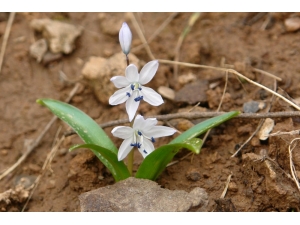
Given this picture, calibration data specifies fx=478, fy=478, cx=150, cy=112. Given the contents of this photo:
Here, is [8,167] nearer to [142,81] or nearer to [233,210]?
[142,81]

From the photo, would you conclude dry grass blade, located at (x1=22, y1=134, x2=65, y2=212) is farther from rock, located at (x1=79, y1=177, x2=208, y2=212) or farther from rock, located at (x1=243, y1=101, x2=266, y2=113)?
rock, located at (x1=243, y1=101, x2=266, y2=113)

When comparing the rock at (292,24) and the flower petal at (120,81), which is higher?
the flower petal at (120,81)

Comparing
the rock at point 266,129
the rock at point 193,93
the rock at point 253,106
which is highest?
the rock at point 193,93

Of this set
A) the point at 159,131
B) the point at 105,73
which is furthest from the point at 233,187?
the point at 105,73

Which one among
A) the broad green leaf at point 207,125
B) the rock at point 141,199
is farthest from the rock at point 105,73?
the rock at point 141,199

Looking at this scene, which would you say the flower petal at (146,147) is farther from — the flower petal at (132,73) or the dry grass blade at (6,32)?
the dry grass blade at (6,32)
